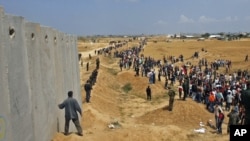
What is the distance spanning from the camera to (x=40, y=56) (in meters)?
9.59

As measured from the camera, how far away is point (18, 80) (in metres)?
7.36

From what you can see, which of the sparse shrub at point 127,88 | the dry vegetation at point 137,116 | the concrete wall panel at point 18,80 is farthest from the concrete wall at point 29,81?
the sparse shrub at point 127,88

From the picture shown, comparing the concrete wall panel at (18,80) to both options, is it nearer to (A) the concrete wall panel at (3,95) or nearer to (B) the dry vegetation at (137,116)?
(A) the concrete wall panel at (3,95)

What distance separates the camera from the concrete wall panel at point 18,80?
22.6 feet

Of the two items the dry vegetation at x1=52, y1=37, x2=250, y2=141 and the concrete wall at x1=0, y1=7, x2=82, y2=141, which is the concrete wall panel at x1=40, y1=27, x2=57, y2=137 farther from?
the dry vegetation at x1=52, y1=37, x2=250, y2=141

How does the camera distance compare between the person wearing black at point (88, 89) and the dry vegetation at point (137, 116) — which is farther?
the person wearing black at point (88, 89)

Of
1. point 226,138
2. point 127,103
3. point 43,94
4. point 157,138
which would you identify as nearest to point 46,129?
point 43,94

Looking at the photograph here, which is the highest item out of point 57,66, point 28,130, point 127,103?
point 57,66

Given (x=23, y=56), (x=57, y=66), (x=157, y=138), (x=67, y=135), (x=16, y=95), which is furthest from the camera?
(x=157, y=138)

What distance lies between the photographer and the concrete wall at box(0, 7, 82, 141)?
6605mm

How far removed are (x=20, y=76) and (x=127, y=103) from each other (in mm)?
20616

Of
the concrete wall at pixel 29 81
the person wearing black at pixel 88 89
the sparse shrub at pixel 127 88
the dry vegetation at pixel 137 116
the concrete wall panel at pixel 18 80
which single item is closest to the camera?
the concrete wall at pixel 29 81

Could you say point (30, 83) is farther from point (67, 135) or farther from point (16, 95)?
point (67, 135)

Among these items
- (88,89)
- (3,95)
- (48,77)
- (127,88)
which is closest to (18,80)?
(3,95)
